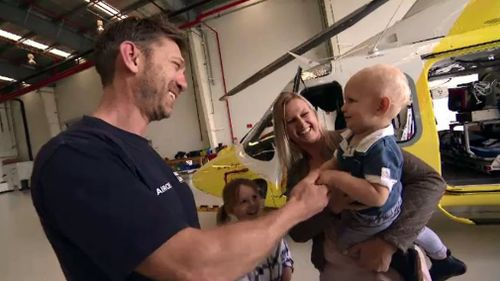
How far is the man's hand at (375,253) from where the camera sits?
3.57ft

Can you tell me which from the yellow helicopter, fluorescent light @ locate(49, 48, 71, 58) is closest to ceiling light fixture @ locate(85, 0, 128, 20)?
fluorescent light @ locate(49, 48, 71, 58)

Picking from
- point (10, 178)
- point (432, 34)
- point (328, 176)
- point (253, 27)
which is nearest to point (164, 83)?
point (328, 176)

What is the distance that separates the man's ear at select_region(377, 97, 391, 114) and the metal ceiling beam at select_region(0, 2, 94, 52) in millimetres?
8984

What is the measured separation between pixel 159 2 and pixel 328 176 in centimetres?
915

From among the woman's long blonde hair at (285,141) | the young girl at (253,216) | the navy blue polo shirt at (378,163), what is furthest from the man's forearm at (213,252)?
the young girl at (253,216)

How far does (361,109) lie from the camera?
1068 mm

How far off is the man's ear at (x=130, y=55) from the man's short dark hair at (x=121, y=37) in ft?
0.05

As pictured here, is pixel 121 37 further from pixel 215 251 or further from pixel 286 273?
pixel 286 273

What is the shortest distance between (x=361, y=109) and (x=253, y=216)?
95 cm

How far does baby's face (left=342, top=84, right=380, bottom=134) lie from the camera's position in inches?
41.6

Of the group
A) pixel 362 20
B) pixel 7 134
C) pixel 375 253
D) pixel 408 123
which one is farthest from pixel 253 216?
pixel 7 134

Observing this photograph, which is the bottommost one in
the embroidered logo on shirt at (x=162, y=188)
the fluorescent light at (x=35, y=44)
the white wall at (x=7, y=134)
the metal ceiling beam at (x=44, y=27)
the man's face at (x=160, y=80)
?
the embroidered logo on shirt at (x=162, y=188)

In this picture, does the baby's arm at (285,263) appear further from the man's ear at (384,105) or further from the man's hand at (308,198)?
the man's ear at (384,105)

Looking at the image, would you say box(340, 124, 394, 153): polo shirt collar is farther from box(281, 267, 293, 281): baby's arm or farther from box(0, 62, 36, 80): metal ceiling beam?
box(0, 62, 36, 80): metal ceiling beam
